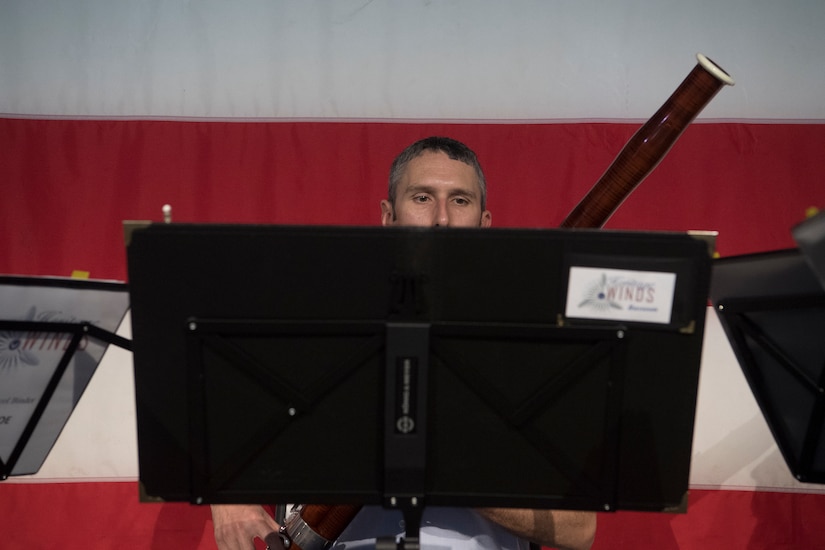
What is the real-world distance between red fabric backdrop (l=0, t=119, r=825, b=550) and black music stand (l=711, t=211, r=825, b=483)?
101 cm

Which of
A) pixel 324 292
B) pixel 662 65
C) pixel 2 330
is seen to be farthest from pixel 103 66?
pixel 662 65

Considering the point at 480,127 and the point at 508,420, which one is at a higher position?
the point at 480,127

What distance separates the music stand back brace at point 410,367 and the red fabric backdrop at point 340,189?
136cm

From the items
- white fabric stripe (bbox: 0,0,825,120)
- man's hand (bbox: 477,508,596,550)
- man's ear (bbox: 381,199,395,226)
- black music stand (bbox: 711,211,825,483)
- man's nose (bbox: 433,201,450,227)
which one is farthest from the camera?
white fabric stripe (bbox: 0,0,825,120)

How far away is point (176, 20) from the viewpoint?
2547 mm

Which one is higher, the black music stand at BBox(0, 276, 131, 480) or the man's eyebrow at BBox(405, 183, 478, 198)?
the man's eyebrow at BBox(405, 183, 478, 198)

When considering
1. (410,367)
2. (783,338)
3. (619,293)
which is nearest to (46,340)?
(410,367)

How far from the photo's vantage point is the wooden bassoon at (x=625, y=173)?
1.54 meters

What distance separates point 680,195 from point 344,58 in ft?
4.28

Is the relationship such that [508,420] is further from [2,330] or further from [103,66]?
[103,66]

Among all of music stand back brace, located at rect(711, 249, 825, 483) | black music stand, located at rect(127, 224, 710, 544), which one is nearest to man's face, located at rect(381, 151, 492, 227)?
music stand back brace, located at rect(711, 249, 825, 483)

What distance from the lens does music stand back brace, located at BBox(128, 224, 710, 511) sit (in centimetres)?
120

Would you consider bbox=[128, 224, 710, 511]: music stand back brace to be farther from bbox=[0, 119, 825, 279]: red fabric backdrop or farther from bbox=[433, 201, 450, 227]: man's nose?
bbox=[0, 119, 825, 279]: red fabric backdrop

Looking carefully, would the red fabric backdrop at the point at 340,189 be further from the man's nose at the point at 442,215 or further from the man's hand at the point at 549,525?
the man's hand at the point at 549,525
